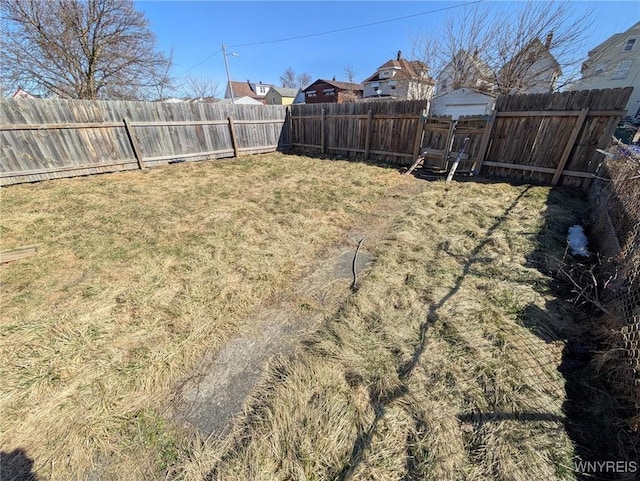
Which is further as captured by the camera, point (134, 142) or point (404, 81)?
point (404, 81)

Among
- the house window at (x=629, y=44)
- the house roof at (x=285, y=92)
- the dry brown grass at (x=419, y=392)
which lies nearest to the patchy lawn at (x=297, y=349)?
the dry brown grass at (x=419, y=392)

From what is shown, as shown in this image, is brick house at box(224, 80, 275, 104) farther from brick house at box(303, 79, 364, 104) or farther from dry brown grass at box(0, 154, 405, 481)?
dry brown grass at box(0, 154, 405, 481)

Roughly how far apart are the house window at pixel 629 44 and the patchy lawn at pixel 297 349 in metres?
32.1

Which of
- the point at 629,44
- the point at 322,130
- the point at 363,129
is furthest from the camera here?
the point at 629,44

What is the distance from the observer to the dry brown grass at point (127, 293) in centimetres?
159

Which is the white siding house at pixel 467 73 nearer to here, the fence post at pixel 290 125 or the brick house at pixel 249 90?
the fence post at pixel 290 125

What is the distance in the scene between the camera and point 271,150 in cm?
1080

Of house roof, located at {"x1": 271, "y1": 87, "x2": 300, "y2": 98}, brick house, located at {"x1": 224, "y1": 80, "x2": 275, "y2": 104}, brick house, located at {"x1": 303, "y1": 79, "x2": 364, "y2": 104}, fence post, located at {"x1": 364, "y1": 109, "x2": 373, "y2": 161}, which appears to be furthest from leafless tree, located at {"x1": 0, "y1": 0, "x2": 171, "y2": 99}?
brick house, located at {"x1": 224, "y1": 80, "x2": 275, "y2": 104}

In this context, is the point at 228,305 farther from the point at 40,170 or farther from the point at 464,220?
the point at 40,170

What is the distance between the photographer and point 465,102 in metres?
15.2

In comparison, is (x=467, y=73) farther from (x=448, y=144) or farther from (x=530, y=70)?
(x=448, y=144)

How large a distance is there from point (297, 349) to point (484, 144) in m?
7.08

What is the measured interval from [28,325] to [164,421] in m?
1.88

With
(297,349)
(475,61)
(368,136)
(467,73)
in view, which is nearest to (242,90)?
(467,73)
